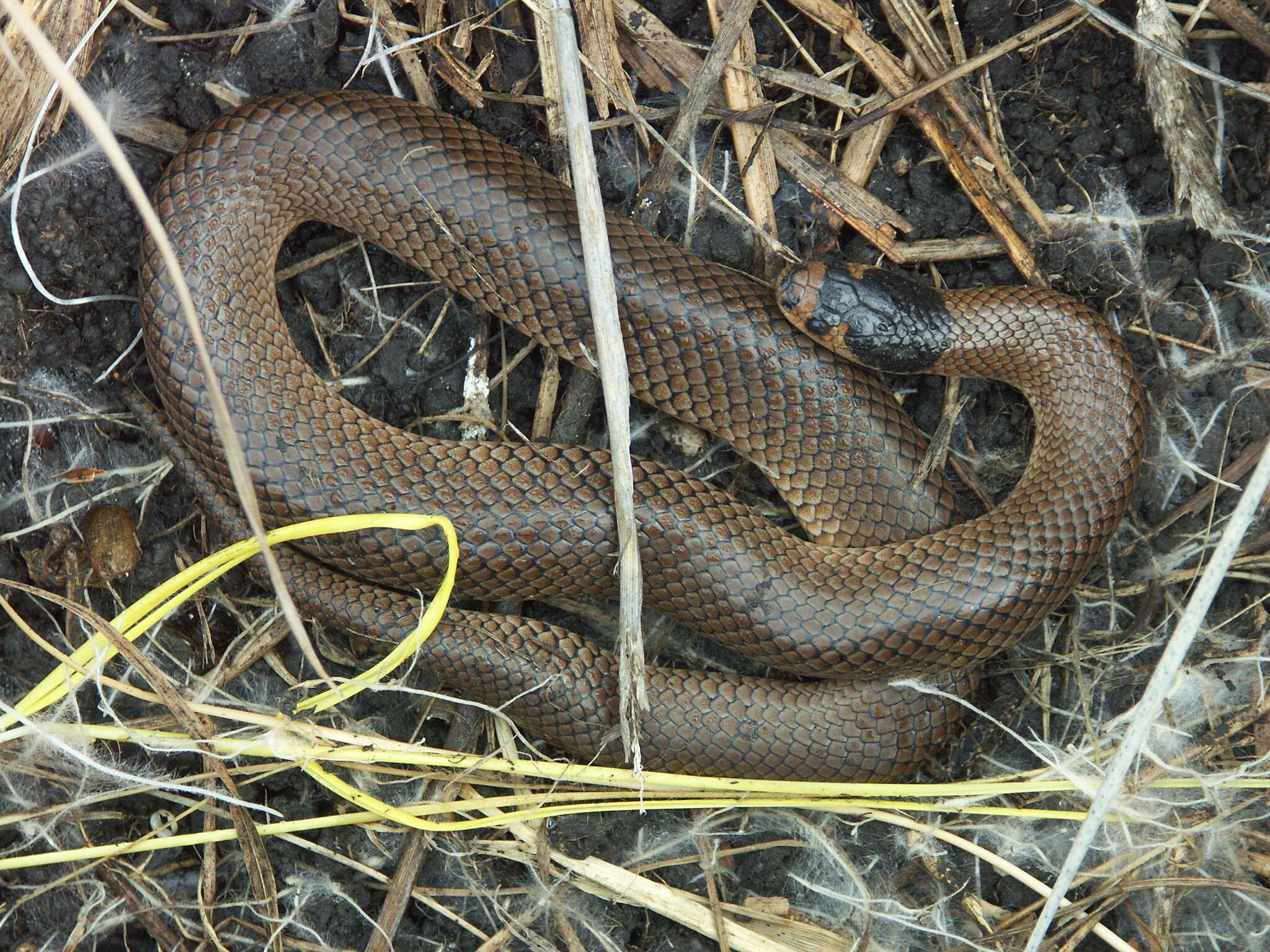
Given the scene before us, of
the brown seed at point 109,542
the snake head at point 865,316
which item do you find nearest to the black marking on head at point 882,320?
the snake head at point 865,316

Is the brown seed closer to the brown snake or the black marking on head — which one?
the brown snake

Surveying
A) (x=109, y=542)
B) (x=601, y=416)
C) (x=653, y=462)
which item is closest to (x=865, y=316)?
(x=653, y=462)

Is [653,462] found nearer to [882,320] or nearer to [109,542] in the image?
[882,320]

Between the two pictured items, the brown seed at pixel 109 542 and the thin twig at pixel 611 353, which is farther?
the brown seed at pixel 109 542

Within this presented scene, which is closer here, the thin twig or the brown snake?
the thin twig

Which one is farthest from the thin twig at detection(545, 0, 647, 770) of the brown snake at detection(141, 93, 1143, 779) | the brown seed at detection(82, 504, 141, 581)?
the brown seed at detection(82, 504, 141, 581)

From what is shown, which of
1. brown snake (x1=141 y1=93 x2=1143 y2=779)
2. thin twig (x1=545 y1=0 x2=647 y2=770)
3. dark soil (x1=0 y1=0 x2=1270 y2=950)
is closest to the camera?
thin twig (x1=545 y1=0 x2=647 y2=770)

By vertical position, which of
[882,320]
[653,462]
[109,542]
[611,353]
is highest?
[611,353]

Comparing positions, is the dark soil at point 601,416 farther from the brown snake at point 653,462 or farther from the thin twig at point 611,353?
the thin twig at point 611,353
